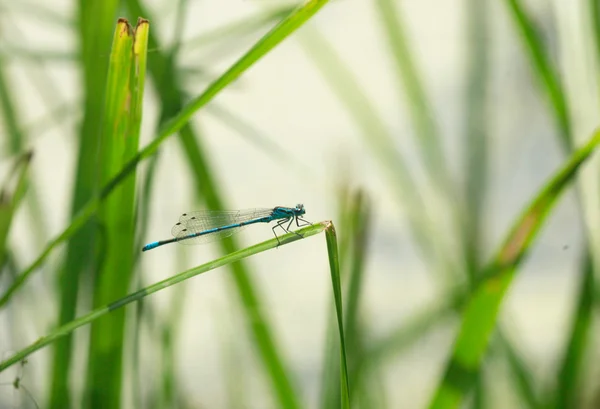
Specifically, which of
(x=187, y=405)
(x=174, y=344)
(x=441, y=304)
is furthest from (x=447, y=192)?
(x=187, y=405)

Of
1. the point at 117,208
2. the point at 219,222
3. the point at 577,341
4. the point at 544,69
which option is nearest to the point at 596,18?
the point at 544,69

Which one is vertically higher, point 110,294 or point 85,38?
point 85,38

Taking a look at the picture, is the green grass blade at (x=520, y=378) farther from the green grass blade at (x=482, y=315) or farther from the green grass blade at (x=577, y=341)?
the green grass blade at (x=482, y=315)

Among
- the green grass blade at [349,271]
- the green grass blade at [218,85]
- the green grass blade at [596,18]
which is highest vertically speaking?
the green grass blade at [596,18]

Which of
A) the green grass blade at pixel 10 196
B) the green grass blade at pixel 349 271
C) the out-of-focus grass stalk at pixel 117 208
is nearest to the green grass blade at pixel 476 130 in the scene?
the green grass blade at pixel 349 271

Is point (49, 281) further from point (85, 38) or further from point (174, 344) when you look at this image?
point (85, 38)

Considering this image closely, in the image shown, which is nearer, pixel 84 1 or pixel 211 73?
pixel 84 1
